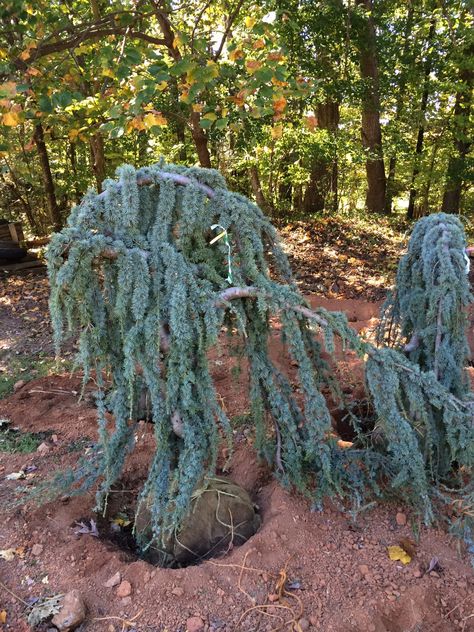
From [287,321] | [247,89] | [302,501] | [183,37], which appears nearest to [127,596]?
[302,501]

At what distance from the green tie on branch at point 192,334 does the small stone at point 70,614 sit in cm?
50

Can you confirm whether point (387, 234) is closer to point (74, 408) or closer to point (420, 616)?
point (74, 408)

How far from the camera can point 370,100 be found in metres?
9.12

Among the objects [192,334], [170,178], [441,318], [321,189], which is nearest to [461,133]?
[321,189]

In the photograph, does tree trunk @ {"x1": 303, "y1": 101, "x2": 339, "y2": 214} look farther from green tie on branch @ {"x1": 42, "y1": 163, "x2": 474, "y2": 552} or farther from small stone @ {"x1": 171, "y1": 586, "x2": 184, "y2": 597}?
small stone @ {"x1": 171, "y1": 586, "x2": 184, "y2": 597}

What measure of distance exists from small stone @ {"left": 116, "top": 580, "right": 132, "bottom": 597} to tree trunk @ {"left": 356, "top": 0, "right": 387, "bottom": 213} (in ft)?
27.6

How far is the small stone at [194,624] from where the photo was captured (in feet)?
7.74

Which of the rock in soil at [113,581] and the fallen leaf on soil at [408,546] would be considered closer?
the rock in soil at [113,581]

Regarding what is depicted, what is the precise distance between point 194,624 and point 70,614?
61 cm

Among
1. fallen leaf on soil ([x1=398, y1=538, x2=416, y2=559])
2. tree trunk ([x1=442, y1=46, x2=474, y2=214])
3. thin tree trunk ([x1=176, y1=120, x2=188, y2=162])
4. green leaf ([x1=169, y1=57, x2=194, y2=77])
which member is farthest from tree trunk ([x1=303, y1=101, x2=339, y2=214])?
fallen leaf on soil ([x1=398, y1=538, x2=416, y2=559])

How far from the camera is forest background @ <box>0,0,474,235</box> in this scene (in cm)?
473

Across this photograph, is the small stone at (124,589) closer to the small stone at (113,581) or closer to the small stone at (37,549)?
the small stone at (113,581)

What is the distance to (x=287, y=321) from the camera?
266 centimetres

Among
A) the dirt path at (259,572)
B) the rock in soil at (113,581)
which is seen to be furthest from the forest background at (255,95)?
the rock in soil at (113,581)
